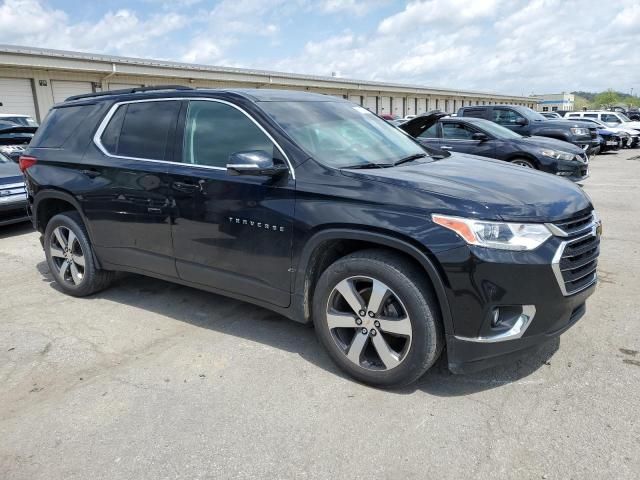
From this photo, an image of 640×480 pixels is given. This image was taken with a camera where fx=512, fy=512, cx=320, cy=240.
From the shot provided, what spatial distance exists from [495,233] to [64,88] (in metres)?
24.0

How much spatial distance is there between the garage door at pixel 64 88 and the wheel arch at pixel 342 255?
881 inches

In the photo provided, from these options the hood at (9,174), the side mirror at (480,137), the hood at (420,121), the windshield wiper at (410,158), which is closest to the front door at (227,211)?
the windshield wiper at (410,158)

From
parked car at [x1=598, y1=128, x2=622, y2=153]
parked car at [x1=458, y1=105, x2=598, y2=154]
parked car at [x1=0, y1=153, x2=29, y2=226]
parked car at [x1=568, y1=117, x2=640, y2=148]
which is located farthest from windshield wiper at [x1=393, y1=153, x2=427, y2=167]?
parked car at [x1=568, y1=117, x2=640, y2=148]

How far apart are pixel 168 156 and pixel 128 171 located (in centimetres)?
42

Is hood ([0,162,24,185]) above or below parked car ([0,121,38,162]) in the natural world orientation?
below

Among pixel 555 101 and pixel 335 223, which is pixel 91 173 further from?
pixel 555 101

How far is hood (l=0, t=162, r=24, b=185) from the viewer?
758cm

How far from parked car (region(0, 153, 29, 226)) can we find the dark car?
6.39 meters

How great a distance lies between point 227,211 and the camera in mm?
3527

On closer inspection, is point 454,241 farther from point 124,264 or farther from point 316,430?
point 124,264

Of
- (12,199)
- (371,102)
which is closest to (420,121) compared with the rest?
(12,199)

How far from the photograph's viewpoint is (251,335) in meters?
3.92

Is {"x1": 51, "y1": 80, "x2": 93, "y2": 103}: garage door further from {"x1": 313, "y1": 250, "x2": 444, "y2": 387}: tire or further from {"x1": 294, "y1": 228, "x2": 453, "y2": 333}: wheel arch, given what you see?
{"x1": 313, "y1": 250, "x2": 444, "y2": 387}: tire

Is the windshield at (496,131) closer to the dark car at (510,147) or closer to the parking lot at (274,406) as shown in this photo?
the dark car at (510,147)
